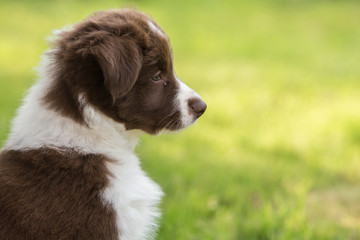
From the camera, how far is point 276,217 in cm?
430

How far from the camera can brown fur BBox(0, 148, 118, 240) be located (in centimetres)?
273

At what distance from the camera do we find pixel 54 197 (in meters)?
2.79

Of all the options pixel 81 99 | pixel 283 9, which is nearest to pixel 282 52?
pixel 283 9

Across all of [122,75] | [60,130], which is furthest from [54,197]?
[122,75]

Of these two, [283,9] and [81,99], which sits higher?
[81,99]

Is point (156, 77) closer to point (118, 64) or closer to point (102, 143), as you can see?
point (118, 64)

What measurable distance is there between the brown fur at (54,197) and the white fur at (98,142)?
54 millimetres

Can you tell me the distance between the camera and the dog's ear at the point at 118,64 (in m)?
2.77

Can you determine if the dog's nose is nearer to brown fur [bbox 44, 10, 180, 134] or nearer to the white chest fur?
brown fur [bbox 44, 10, 180, 134]

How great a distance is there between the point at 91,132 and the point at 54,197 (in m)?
0.43

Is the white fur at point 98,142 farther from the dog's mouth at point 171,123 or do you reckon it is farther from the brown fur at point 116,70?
the dog's mouth at point 171,123

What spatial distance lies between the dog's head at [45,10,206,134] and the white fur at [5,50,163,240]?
0.06 meters

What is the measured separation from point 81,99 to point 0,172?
24.1 inches

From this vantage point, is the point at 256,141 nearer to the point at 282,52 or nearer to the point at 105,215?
the point at 105,215
